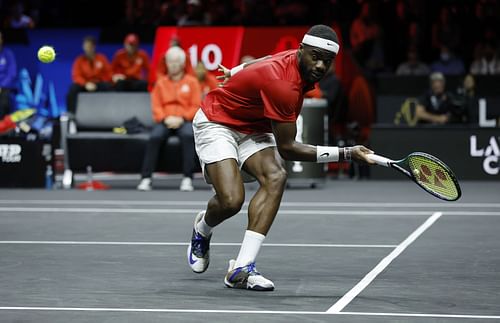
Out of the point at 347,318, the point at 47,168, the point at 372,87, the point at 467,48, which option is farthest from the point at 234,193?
the point at 467,48

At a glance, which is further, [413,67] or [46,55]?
[413,67]

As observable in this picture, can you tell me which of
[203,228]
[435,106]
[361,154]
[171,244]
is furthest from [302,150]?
[435,106]

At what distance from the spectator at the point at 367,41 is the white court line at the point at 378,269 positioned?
8.20m

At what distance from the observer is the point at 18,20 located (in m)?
23.8

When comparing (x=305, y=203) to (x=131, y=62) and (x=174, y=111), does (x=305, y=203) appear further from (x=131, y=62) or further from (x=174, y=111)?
(x=131, y=62)

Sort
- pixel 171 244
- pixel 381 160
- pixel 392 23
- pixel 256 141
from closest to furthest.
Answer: pixel 381 160 < pixel 256 141 < pixel 171 244 < pixel 392 23

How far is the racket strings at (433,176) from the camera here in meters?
7.51

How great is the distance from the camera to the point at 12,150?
52.6 ft

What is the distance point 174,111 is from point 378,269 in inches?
300

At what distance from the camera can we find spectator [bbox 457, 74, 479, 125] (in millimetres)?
17733

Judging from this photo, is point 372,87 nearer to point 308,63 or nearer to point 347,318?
point 308,63

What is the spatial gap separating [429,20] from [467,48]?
3.08 ft

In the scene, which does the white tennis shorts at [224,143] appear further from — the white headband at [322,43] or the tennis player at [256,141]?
the white headband at [322,43]

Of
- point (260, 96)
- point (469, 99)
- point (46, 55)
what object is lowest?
point (469, 99)
